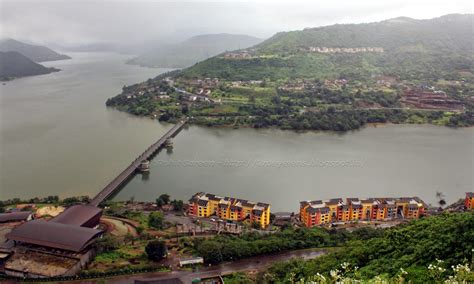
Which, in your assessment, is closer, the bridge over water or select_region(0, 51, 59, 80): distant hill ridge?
the bridge over water

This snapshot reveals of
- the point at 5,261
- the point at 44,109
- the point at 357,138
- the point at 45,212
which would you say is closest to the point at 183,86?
the point at 44,109

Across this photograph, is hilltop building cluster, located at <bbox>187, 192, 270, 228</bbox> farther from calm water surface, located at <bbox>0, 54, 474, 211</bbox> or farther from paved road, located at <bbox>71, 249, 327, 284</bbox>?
paved road, located at <bbox>71, 249, 327, 284</bbox>

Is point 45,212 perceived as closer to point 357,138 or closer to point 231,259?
point 231,259

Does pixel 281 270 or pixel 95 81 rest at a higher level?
pixel 95 81

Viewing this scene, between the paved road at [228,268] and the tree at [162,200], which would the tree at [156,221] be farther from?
the paved road at [228,268]

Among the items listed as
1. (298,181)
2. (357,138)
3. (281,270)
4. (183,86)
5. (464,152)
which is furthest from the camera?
(183,86)

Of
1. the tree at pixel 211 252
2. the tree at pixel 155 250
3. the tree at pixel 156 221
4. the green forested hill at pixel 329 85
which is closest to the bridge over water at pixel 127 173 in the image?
the tree at pixel 156 221

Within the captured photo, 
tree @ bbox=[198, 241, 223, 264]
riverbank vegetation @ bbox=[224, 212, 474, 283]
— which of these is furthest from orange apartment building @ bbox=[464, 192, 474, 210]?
tree @ bbox=[198, 241, 223, 264]
